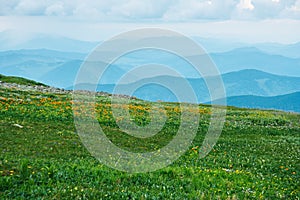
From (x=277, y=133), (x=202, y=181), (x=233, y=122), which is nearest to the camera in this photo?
(x=202, y=181)

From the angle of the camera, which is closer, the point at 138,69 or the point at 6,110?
the point at 138,69

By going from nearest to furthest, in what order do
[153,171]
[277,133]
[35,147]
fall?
[153,171], [35,147], [277,133]

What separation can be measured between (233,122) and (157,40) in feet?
48.7

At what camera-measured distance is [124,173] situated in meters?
15.0

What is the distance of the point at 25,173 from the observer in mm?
13273

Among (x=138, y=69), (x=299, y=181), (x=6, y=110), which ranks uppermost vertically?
(x=138, y=69)

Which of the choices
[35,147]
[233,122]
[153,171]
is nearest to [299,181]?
[153,171]

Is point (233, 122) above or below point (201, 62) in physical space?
below

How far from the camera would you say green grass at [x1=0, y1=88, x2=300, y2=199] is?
1270cm

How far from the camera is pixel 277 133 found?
34.0m

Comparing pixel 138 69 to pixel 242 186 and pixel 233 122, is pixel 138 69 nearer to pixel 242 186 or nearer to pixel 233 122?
pixel 242 186

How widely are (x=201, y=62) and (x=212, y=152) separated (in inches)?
225

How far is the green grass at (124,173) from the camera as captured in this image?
41.7 feet

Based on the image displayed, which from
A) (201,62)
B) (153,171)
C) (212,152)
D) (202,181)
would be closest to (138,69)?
(201,62)
